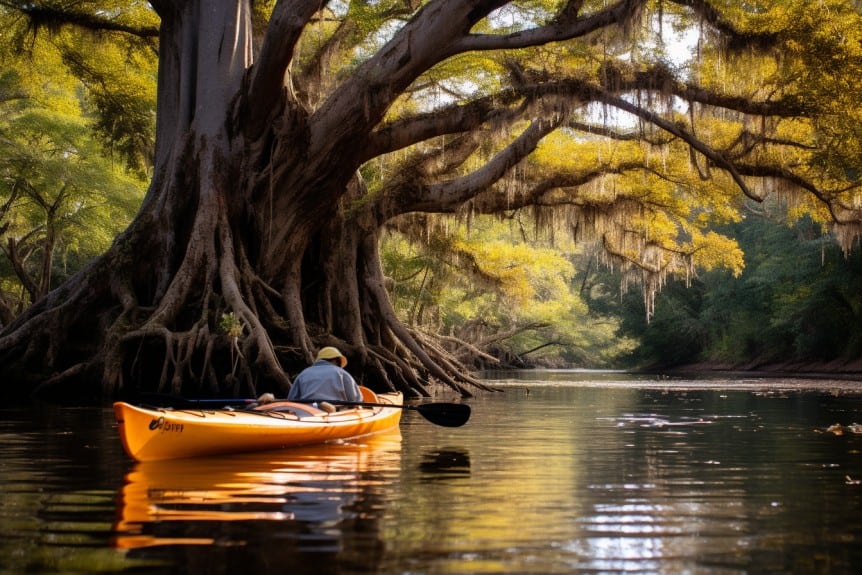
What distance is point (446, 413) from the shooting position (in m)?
11.5

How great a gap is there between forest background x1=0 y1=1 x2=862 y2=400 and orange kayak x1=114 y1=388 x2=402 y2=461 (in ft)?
19.7

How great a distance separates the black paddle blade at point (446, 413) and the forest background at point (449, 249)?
206 inches

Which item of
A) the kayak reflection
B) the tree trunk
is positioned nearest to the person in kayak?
the kayak reflection

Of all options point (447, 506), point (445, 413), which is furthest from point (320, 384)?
point (447, 506)

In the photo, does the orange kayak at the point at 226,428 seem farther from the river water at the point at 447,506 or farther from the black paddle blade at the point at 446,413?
the black paddle blade at the point at 446,413

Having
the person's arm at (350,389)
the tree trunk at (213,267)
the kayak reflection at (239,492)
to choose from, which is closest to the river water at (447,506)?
the kayak reflection at (239,492)

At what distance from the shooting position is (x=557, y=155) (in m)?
22.8

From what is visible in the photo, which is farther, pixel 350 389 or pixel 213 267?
pixel 213 267

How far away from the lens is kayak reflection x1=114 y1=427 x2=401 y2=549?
5020 millimetres

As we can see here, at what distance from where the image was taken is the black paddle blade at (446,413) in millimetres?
11227

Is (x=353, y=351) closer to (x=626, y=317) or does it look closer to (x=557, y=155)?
(x=557, y=155)

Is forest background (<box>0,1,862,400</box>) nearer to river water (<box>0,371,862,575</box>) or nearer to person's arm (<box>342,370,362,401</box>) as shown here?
person's arm (<box>342,370,362,401</box>)

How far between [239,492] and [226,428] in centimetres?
210

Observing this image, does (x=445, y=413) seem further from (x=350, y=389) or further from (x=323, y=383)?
(x=323, y=383)
